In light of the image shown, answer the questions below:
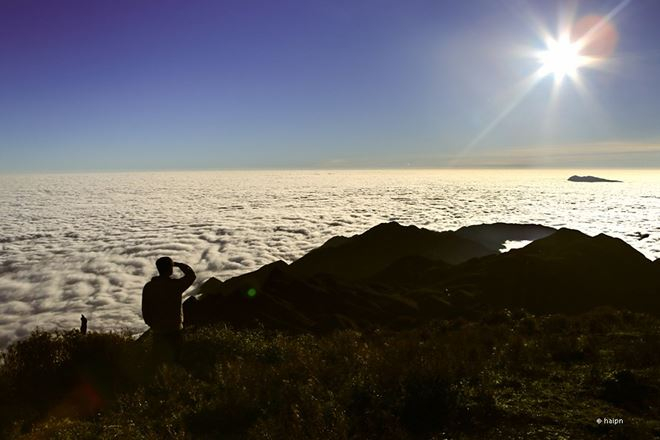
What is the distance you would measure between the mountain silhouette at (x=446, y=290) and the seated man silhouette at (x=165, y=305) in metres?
11.2

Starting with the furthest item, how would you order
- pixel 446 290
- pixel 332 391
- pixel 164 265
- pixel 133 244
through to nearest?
pixel 133 244 → pixel 446 290 → pixel 164 265 → pixel 332 391

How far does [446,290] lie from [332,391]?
2538 centimetres

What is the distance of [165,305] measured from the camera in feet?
24.5

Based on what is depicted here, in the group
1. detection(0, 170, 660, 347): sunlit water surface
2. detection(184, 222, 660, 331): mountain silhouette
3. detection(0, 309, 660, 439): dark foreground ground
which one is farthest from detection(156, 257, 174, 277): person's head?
detection(184, 222, 660, 331): mountain silhouette

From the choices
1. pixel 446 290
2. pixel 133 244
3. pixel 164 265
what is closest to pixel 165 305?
pixel 164 265

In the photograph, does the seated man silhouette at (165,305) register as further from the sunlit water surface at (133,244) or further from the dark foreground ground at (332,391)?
the sunlit water surface at (133,244)

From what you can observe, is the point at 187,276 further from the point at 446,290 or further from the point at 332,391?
the point at 446,290

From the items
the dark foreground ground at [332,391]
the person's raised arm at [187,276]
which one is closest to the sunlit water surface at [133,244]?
the dark foreground ground at [332,391]

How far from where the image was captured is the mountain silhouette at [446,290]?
23.2m

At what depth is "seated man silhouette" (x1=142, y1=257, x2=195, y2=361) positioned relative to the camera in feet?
24.3

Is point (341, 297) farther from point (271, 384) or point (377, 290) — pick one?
point (271, 384)

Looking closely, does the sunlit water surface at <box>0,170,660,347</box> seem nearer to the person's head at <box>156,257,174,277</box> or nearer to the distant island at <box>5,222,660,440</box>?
the distant island at <box>5,222,660,440</box>

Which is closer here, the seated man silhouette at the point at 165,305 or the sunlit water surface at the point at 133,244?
the seated man silhouette at the point at 165,305

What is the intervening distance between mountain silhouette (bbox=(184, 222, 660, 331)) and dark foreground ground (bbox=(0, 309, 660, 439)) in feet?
34.2
